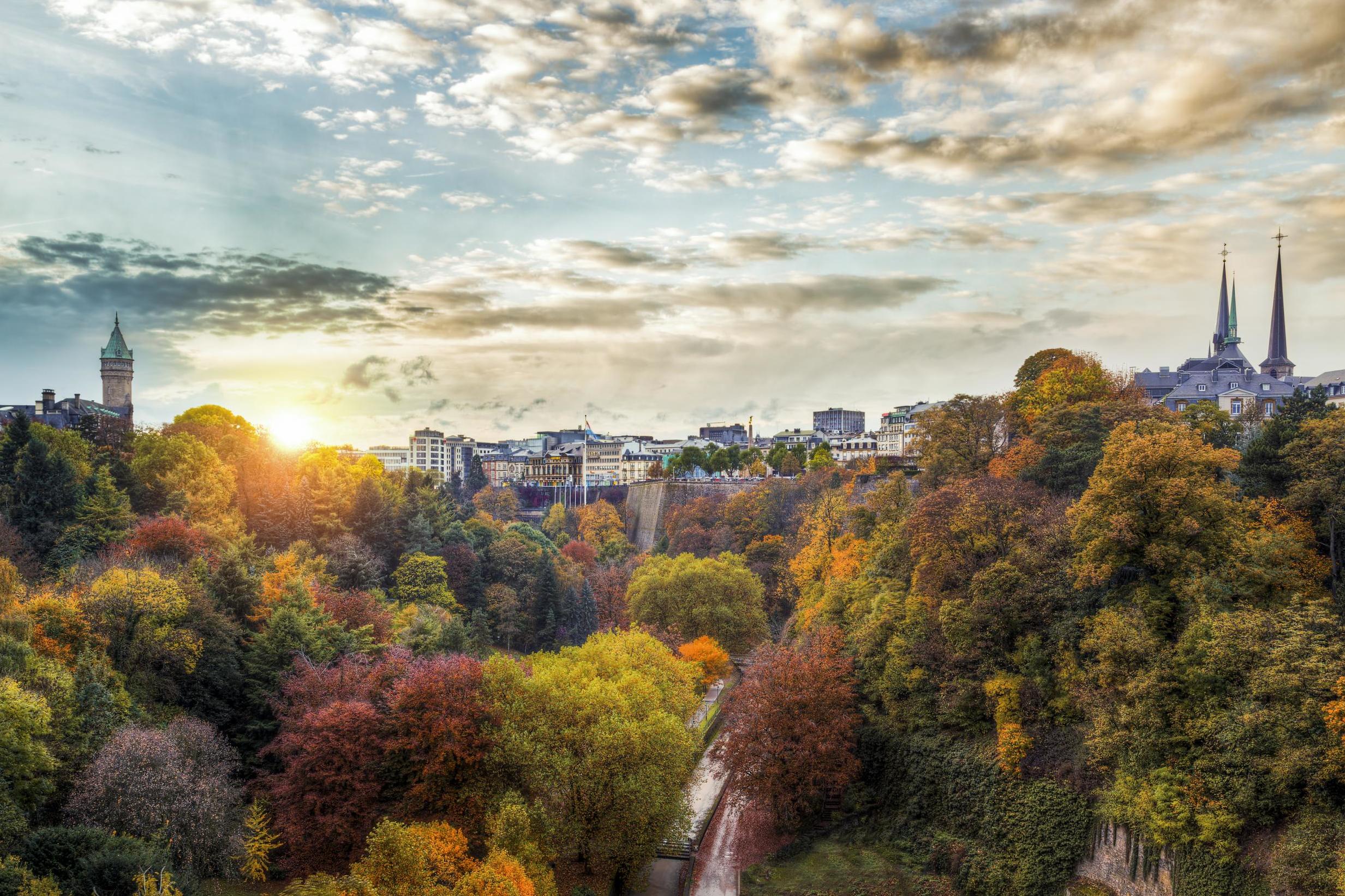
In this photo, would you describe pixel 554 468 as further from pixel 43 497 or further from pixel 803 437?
pixel 43 497

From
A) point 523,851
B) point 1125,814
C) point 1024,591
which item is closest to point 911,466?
point 1024,591

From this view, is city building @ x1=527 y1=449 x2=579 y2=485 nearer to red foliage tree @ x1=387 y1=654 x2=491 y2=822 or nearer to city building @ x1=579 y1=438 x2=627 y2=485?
city building @ x1=579 y1=438 x2=627 y2=485

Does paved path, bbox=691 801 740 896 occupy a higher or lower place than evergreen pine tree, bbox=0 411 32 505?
lower

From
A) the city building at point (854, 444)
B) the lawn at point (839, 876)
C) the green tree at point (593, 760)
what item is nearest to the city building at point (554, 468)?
the city building at point (854, 444)

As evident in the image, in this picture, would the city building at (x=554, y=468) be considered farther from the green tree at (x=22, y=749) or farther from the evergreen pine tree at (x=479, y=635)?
the green tree at (x=22, y=749)

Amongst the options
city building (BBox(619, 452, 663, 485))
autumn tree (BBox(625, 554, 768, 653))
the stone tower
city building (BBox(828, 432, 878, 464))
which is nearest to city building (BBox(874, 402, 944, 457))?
city building (BBox(828, 432, 878, 464))

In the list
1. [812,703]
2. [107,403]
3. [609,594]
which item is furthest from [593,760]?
[107,403]
